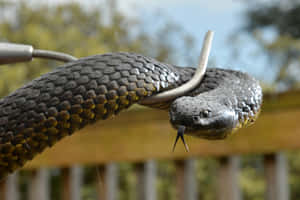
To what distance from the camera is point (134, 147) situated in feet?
3.84

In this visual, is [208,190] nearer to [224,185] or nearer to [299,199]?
[299,199]

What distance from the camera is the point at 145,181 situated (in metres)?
1.21

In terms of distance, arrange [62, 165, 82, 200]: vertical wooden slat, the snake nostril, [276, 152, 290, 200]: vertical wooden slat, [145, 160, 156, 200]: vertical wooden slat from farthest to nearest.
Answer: [62, 165, 82, 200]: vertical wooden slat, [145, 160, 156, 200]: vertical wooden slat, [276, 152, 290, 200]: vertical wooden slat, the snake nostril

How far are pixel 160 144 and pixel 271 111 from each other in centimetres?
30

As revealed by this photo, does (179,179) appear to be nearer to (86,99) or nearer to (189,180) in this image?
(189,180)

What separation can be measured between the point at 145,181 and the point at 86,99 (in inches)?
33.8

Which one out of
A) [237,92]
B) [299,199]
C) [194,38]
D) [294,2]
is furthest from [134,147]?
[294,2]

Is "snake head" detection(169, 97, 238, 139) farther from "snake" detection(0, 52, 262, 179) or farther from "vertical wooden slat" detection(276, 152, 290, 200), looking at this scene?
"vertical wooden slat" detection(276, 152, 290, 200)

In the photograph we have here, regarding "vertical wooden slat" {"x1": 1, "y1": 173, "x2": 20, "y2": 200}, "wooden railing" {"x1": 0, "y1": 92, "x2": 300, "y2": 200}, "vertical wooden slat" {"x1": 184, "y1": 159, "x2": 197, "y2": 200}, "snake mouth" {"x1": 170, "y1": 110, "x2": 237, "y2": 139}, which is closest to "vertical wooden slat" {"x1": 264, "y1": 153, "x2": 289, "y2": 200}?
"wooden railing" {"x1": 0, "y1": 92, "x2": 300, "y2": 200}

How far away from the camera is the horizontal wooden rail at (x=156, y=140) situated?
3.42 ft

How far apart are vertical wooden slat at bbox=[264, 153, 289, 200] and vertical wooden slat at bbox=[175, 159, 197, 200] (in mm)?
195

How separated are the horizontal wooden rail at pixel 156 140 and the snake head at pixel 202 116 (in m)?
0.70

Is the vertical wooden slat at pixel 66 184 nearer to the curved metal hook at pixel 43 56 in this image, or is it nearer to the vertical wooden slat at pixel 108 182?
the vertical wooden slat at pixel 108 182

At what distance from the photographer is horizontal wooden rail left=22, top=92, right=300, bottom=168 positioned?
1042mm
